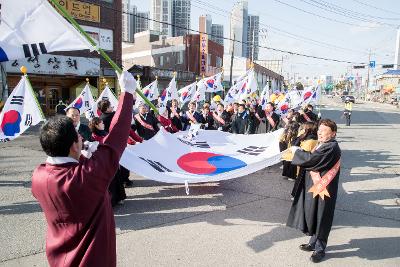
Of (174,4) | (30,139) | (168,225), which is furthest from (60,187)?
(174,4)

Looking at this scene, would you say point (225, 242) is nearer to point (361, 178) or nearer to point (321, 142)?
point (321, 142)

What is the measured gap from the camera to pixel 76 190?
185 centimetres

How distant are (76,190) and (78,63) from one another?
80.3 ft

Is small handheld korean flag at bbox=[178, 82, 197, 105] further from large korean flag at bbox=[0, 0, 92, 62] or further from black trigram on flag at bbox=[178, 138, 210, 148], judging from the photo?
large korean flag at bbox=[0, 0, 92, 62]

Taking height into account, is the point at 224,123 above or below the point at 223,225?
above

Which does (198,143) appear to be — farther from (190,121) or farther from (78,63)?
(78,63)

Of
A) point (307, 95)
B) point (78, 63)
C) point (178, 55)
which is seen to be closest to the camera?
point (307, 95)

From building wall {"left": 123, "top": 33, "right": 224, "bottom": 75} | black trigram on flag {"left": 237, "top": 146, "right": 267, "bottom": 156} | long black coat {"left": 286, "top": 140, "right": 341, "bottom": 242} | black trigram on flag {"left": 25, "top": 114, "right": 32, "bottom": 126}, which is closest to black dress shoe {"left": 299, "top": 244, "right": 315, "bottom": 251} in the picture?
long black coat {"left": 286, "top": 140, "right": 341, "bottom": 242}

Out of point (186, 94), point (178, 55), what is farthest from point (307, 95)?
point (178, 55)

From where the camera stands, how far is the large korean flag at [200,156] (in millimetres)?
6215

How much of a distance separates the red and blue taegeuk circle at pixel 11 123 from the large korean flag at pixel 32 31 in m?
3.77

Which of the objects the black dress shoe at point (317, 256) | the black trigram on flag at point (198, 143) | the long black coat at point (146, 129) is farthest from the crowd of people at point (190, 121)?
the black dress shoe at point (317, 256)

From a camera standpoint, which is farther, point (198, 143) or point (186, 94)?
point (186, 94)

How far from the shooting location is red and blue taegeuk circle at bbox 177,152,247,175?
6.48 meters
